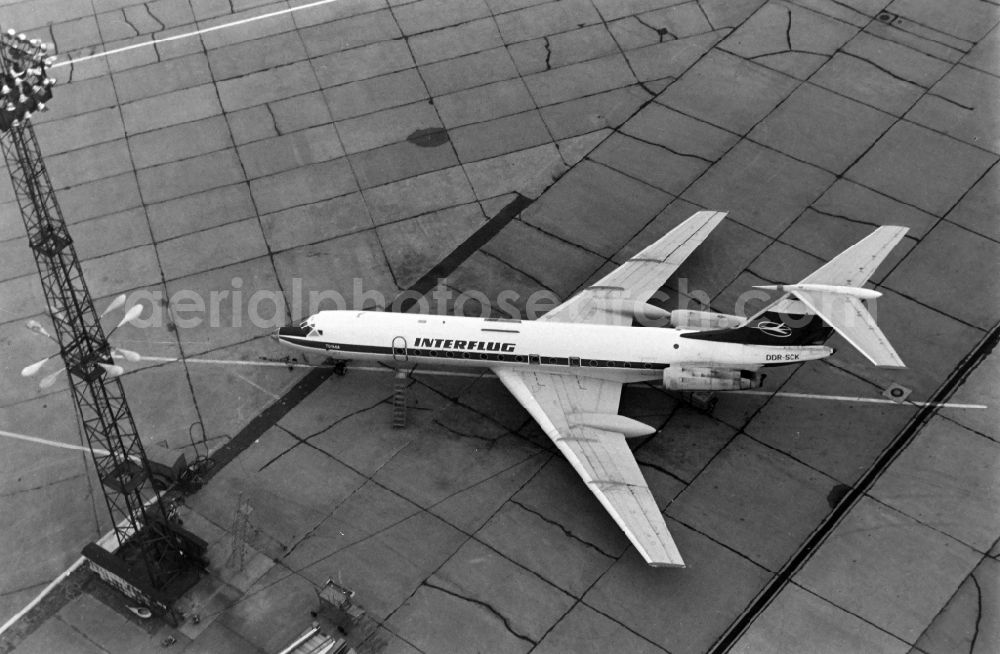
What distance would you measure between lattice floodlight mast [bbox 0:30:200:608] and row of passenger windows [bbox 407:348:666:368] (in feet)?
35.5

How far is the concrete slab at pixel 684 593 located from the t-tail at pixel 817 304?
756cm

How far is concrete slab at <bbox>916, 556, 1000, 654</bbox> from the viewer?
114ft

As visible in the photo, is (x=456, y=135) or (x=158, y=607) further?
(x=456, y=135)

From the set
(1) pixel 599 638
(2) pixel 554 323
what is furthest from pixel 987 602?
(2) pixel 554 323

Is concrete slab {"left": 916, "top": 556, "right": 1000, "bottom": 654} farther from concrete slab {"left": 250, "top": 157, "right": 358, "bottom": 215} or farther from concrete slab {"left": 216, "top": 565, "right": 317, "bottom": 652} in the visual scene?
concrete slab {"left": 250, "top": 157, "right": 358, "bottom": 215}

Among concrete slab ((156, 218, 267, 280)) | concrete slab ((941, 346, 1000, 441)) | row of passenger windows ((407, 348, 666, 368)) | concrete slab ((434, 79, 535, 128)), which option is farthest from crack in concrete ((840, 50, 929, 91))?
concrete slab ((156, 218, 267, 280))

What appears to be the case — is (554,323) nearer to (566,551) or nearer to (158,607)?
(566,551)

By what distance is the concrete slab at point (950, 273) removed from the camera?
148 feet

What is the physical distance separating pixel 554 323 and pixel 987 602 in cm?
1719

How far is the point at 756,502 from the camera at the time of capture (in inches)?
1524

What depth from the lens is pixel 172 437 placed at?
41875 mm

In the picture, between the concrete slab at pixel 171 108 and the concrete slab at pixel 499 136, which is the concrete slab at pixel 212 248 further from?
the concrete slab at pixel 499 136

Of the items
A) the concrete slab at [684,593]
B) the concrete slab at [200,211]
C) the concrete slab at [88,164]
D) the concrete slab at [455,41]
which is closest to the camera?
the concrete slab at [684,593]

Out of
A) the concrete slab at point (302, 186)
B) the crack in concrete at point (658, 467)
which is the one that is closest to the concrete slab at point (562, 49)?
the concrete slab at point (302, 186)
